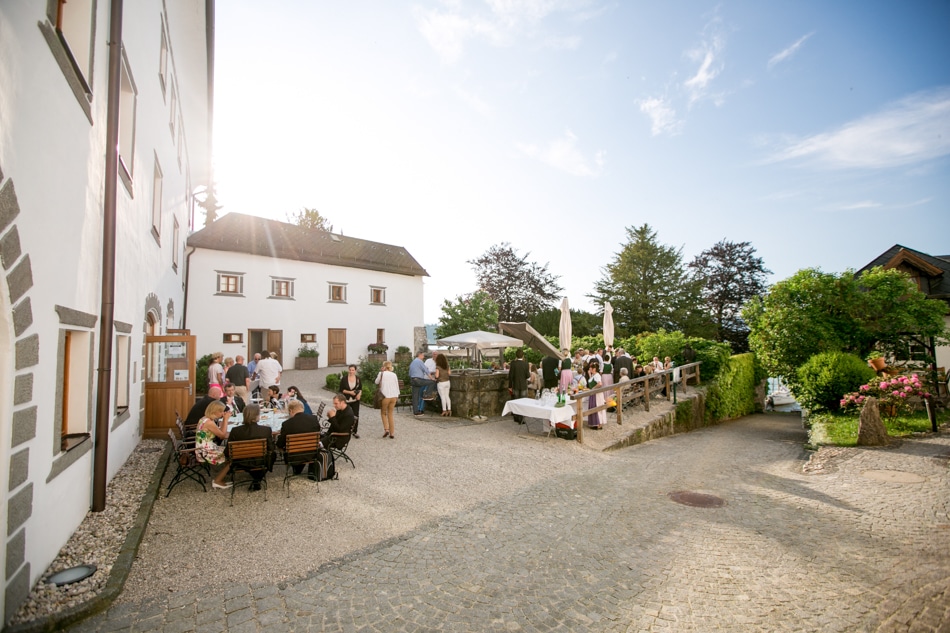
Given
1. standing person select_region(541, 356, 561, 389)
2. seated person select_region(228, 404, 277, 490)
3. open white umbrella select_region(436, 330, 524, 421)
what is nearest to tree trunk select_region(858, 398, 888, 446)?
standing person select_region(541, 356, 561, 389)

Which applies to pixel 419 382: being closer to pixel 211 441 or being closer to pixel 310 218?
pixel 211 441

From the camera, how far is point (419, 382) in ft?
43.0

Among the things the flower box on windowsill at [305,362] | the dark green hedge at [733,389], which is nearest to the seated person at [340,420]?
the dark green hedge at [733,389]

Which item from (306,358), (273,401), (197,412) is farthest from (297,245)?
(197,412)

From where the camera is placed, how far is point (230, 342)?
23359 mm

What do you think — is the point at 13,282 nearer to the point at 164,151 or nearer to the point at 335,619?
the point at 335,619

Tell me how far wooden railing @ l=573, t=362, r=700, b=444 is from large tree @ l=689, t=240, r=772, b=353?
2418 cm

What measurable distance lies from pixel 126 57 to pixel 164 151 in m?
4.22

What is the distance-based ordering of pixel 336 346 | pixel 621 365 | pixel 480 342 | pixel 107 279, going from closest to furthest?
1. pixel 107 279
2. pixel 480 342
3. pixel 621 365
4. pixel 336 346

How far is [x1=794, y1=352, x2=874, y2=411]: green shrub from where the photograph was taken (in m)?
12.3

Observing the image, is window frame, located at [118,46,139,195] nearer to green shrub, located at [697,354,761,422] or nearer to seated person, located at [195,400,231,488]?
seated person, located at [195,400,231,488]

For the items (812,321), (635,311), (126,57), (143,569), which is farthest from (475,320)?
(143,569)

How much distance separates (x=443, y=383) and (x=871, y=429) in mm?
9543

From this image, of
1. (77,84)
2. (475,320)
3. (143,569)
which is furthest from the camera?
(475,320)
